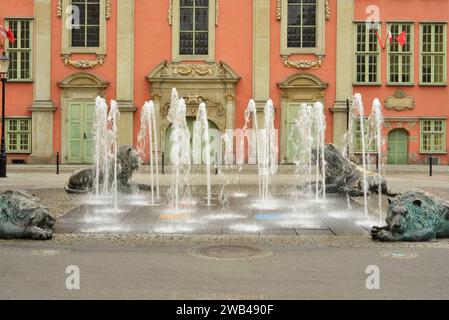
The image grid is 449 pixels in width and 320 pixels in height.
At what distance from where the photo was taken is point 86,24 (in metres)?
30.5

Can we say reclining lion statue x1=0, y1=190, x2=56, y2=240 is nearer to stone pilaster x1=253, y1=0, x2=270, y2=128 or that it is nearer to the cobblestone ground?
the cobblestone ground

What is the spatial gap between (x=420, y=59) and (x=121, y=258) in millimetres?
26372

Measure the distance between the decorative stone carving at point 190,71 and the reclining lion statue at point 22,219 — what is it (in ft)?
70.6

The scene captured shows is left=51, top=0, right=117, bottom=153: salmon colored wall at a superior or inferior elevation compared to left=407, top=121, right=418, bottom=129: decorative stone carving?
superior

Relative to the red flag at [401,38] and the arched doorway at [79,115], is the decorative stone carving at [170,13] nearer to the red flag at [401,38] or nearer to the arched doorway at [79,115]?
the arched doorway at [79,115]

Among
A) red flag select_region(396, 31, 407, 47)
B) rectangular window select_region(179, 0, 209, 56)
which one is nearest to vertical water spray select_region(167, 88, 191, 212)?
rectangular window select_region(179, 0, 209, 56)

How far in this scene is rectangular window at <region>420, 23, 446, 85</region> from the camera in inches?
1202

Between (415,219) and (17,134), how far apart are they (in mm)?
25287

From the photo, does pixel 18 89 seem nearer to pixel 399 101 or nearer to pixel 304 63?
pixel 304 63

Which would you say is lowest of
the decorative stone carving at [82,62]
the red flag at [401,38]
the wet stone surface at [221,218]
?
the wet stone surface at [221,218]

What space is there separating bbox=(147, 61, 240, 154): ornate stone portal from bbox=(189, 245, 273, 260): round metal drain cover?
22.2m

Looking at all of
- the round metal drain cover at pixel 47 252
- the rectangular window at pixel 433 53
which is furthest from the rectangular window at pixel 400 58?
the round metal drain cover at pixel 47 252

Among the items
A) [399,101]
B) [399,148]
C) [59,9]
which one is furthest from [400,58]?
[59,9]

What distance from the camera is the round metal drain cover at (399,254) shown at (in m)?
7.40
